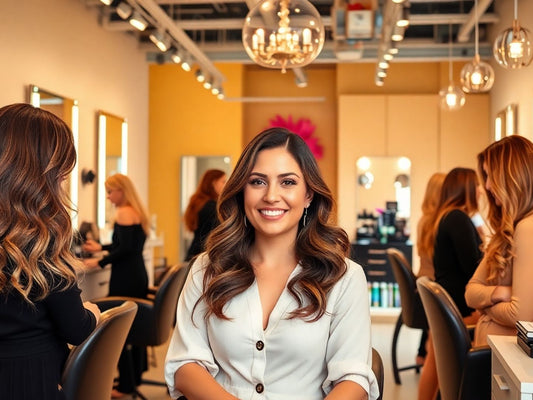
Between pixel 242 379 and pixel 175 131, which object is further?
pixel 175 131

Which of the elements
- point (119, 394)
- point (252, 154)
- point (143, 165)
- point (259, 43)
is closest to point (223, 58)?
point (143, 165)

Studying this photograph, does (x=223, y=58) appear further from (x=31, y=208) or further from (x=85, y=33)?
(x=31, y=208)

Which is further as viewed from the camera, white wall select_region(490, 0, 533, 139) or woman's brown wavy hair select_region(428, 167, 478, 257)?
white wall select_region(490, 0, 533, 139)

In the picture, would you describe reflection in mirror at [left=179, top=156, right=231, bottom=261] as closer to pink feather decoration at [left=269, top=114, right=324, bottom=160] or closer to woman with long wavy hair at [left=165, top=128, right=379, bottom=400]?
pink feather decoration at [left=269, top=114, right=324, bottom=160]

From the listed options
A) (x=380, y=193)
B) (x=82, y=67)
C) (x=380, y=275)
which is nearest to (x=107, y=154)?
(x=82, y=67)

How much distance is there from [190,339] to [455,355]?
138 cm

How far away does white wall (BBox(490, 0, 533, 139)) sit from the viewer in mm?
6061

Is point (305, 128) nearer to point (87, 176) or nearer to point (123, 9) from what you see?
point (87, 176)

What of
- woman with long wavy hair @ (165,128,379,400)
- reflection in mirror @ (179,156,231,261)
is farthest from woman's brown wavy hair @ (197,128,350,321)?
reflection in mirror @ (179,156,231,261)

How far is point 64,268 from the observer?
2.16 m

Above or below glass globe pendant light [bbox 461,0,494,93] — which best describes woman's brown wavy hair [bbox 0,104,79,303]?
below

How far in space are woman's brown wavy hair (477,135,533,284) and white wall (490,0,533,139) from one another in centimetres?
319

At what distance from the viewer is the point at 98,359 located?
2.67 m

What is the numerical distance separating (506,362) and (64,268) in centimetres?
133
